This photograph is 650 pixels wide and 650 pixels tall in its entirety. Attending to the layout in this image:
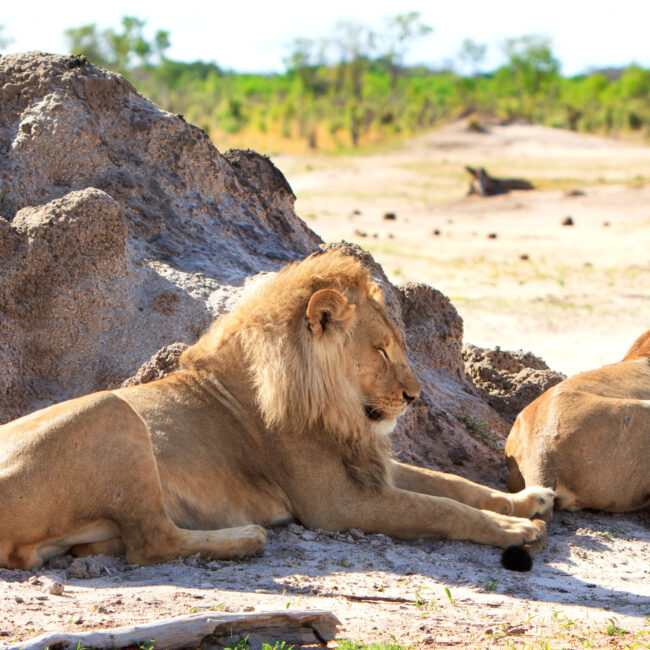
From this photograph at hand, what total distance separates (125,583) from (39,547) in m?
0.41

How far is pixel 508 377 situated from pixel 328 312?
11.6ft

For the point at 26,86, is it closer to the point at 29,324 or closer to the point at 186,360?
the point at 29,324

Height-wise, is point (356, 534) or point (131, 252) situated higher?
point (131, 252)

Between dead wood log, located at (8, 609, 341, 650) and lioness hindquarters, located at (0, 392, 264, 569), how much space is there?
0.85 meters

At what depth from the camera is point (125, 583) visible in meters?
3.69

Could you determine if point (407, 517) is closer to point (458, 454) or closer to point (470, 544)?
point (470, 544)

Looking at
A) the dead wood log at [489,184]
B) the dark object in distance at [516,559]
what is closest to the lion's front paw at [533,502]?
the dark object in distance at [516,559]

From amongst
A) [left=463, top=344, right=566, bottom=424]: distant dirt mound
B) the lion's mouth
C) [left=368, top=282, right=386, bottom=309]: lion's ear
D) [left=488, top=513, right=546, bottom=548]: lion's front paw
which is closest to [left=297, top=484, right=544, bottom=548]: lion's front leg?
[left=488, top=513, right=546, bottom=548]: lion's front paw

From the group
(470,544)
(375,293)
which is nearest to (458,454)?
(470,544)

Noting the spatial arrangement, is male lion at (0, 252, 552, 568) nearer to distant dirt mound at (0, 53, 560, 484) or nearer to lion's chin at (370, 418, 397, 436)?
lion's chin at (370, 418, 397, 436)

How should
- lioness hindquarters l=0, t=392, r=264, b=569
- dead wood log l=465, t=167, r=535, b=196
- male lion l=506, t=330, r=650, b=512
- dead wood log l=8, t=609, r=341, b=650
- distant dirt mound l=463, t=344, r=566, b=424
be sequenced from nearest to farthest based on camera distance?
dead wood log l=8, t=609, r=341, b=650 → lioness hindquarters l=0, t=392, r=264, b=569 → male lion l=506, t=330, r=650, b=512 → distant dirt mound l=463, t=344, r=566, b=424 → dead wood log l=465, t=167, r=535, b=196

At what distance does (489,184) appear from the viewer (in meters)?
26.7

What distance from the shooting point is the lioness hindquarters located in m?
3.71

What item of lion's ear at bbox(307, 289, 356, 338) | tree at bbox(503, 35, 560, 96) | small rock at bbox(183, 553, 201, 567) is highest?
tree at bbox(503, 35, 560, 96)
